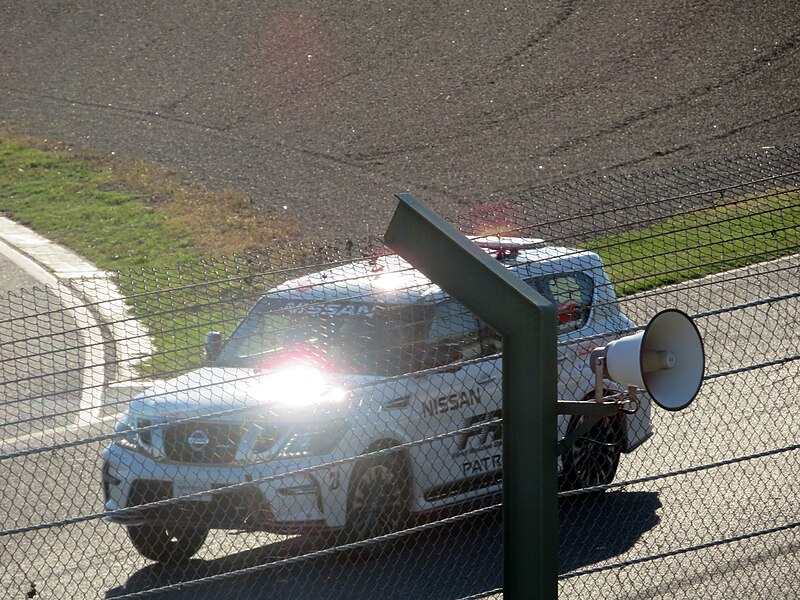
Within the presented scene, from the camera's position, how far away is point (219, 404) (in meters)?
5.69

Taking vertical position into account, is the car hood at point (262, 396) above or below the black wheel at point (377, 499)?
above

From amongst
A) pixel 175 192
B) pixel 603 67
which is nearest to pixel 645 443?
pixel 175 192

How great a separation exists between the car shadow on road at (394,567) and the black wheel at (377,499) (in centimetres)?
14

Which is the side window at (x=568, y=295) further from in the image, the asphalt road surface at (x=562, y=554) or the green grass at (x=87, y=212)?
the green grass at (x=87, y=212)

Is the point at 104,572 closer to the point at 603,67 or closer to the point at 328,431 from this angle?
the point at 328,431

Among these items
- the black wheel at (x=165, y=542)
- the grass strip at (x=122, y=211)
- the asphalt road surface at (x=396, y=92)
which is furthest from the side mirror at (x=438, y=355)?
the grass strip at (x=122, y=211)

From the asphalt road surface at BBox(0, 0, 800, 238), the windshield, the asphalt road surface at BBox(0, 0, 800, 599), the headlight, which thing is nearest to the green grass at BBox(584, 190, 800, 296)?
the windshield

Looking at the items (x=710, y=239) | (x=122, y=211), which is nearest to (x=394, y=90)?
(x=122, y=211)

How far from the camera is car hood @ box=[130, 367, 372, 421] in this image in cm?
506

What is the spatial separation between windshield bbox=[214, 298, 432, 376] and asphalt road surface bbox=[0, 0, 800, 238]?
1081cm

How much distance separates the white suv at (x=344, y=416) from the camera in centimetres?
529

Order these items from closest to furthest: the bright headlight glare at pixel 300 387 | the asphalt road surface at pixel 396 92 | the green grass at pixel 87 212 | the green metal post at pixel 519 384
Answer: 1. the green metal post at pixel 519 384
2. the bright headlight glare at pixel 300 387
3. the green grass at pixel 87 212
4. the asphalt road surface at pixel 396 92

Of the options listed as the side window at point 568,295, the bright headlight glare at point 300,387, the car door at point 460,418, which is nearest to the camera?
the bright headlight glare at point 300,387

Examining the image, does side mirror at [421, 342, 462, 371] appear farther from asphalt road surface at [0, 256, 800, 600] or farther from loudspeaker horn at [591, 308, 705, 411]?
loudspeaker horn at [591, 308, 705, 411]
